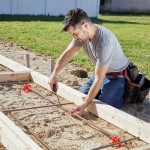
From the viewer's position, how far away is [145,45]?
10.4m

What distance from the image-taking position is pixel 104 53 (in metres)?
3.79

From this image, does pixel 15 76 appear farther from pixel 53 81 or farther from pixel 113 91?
pixel 113 91

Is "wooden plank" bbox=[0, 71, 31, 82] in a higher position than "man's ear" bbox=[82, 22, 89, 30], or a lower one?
lower

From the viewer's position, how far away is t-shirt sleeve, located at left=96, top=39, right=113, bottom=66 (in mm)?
3762

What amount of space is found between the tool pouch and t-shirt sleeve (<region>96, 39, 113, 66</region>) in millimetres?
687

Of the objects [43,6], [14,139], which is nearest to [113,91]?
[14,139]

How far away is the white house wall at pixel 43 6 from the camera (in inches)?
777

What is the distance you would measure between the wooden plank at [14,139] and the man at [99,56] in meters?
0.88

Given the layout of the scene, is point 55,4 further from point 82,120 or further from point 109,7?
point 82,120

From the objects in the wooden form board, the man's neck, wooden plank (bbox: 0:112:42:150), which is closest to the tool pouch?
the wooden form board

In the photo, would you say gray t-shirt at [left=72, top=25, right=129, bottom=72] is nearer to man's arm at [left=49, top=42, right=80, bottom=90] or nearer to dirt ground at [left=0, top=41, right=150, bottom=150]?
man's arm at [left=49, top=42, right=80, bottom=90]

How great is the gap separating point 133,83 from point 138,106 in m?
0.37

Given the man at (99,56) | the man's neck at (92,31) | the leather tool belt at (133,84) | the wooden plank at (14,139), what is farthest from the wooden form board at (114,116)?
the wooden plank at (14,139)

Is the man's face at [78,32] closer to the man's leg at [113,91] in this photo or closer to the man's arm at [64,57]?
the man's arm at [64,57]
